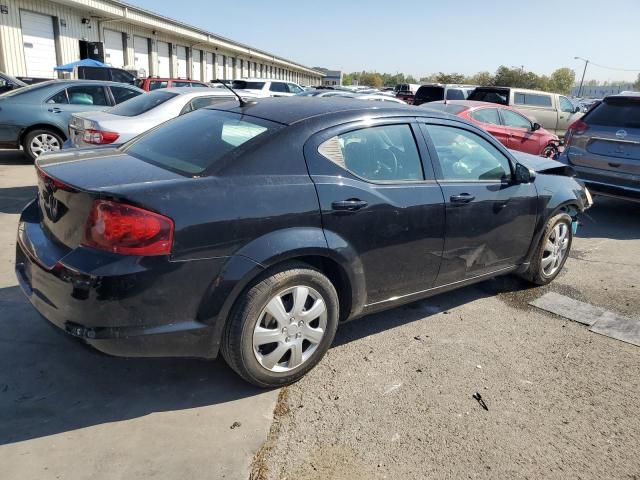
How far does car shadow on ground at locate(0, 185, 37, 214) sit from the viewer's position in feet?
20.7

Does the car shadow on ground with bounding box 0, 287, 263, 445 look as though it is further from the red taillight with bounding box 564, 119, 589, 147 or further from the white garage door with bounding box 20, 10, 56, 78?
the white garage door with bounding box 20, 10, 56, 78

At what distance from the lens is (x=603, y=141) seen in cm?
714

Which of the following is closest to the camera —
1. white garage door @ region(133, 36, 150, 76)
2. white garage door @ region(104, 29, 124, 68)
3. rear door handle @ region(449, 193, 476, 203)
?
rear door handle @ region(449, 193, 476, 203)

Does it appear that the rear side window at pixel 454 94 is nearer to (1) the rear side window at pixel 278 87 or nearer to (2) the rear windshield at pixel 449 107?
(1) the rear side window at pixel 278 87

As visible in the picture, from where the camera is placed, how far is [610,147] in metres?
7.05

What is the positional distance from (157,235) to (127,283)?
0.27 meters

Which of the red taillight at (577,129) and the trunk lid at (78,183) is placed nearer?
the trunk lid at (78,183)

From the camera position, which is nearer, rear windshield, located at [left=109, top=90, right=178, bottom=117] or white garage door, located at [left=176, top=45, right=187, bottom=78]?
rear windshield, located at [left=109, top=90, right=178, bottom=117]

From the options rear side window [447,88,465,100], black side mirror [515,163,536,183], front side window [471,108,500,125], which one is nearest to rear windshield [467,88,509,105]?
rear side window [447,88,465,100]

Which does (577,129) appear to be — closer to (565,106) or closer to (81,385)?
(81,385)

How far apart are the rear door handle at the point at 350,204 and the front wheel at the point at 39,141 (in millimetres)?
7681

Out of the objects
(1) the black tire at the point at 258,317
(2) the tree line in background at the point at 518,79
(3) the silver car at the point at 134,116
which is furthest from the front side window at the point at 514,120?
(2) the tree line in background at the point at 518,79

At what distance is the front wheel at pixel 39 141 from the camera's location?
884cm

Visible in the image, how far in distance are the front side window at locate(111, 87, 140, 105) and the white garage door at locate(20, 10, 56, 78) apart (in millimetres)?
13767
